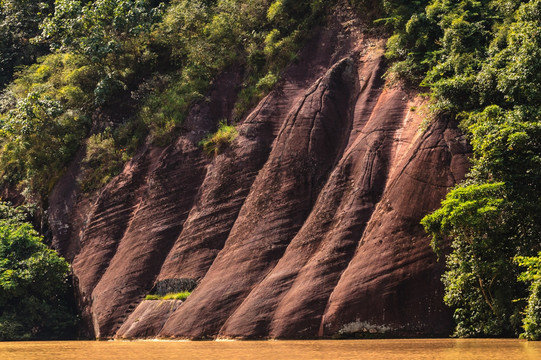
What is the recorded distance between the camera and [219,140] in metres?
30.4

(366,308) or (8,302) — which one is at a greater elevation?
(366,308)

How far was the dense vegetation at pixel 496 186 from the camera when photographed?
66.0 feet

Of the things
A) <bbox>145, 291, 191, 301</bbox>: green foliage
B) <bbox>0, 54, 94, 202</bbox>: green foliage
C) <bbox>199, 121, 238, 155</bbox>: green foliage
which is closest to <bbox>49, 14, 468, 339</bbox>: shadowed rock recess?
<bbox>145, 291, 191, 301</bbox>: green foliage

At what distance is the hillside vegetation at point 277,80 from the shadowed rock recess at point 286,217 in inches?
37.9

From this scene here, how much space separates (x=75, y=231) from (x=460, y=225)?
19411 mm

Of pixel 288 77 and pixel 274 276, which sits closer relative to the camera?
pixel 274 276

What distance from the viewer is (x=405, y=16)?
30.0 m

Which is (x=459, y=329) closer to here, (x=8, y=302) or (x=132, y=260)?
(x=132, y=260)

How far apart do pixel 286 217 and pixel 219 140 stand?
5697 millimetres

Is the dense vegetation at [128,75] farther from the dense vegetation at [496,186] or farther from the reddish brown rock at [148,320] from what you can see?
the dense vegetation at [496,186]

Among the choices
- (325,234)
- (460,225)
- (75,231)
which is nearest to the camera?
(460,225)

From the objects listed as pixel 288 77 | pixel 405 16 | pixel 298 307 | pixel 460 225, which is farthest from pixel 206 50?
pixel 460 225

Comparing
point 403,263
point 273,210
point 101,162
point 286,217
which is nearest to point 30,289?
point 101,162

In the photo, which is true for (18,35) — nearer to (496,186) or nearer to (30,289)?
(30,289)
